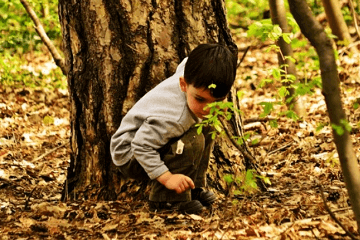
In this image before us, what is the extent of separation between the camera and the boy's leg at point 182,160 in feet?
11.0

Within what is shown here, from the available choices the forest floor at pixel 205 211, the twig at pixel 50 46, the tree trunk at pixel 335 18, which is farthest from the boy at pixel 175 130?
the tree trunk at pixel 335 18

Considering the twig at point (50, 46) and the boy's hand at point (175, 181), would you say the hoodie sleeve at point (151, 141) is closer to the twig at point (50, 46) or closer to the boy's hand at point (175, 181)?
the boy's hand at point (175, 181)

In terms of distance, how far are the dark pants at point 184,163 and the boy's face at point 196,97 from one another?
17cm

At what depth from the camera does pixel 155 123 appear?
10.8 feet

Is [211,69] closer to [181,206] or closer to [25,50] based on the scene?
[181,206]

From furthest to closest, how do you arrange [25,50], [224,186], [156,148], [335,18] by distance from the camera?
[25,50] < [335,18] < [224,186] < [156,148]

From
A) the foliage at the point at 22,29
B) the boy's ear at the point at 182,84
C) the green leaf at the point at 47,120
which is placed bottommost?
the green leaf at the point at 47,120

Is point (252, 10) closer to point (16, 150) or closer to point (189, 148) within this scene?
point (16, 150)

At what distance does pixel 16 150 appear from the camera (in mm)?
5574

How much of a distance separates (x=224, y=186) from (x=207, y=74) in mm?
1058

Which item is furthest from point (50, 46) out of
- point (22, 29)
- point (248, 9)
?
point (248, 9)

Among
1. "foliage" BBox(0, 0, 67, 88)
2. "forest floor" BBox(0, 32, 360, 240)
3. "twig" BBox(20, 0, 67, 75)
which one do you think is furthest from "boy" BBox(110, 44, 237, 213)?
"foliage" BBox(0, 0, 67, 88)

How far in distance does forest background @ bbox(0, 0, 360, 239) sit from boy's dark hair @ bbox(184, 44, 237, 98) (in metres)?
0.28

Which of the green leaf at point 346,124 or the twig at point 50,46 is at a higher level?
the twig at point 50,46
